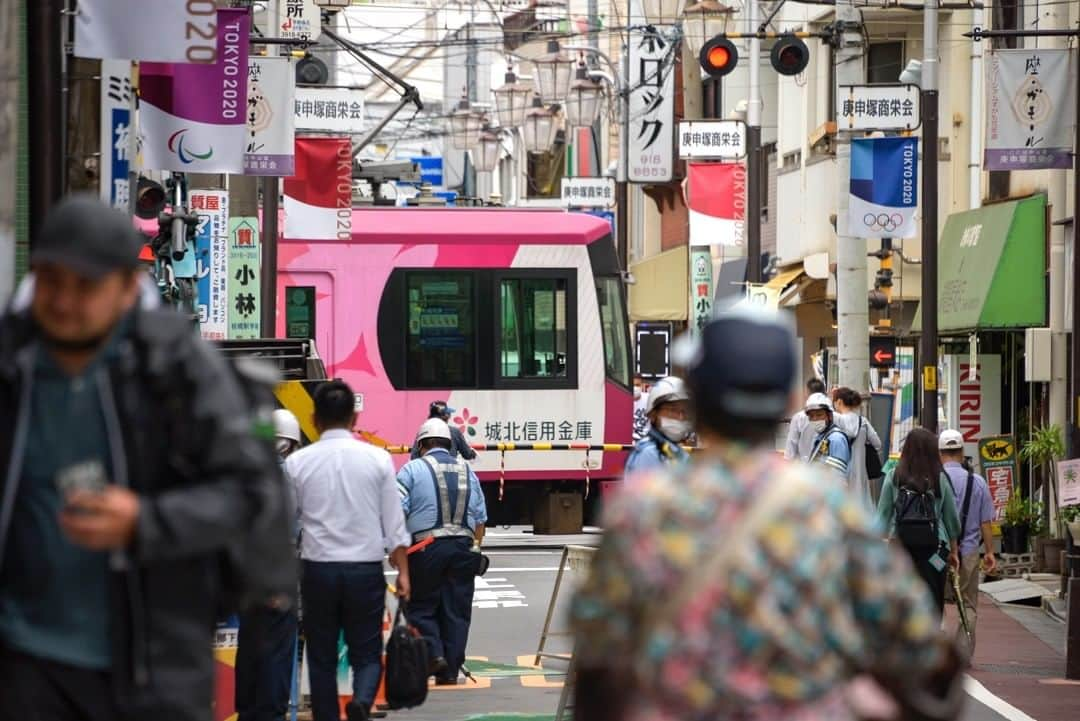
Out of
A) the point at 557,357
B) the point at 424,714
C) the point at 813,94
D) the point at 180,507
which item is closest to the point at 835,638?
the point at 180,507

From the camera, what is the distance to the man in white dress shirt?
10188 mm

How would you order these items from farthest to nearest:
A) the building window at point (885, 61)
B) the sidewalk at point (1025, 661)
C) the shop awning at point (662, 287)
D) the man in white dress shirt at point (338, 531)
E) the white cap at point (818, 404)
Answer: the shop awning at point (662, 287)
the building window at point (885, 61)
the white cap at point (818, 404)
the sidewalk at point (1025, 661)
the man in white dress shirt at point (338, 531)

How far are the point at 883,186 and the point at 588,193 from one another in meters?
21.5

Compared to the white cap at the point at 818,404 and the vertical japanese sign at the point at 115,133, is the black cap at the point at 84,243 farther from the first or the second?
the white cap at the point at 818,404

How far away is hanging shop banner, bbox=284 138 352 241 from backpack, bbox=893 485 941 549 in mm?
11341

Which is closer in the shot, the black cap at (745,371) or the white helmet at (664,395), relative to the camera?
the black cap at (745,371)

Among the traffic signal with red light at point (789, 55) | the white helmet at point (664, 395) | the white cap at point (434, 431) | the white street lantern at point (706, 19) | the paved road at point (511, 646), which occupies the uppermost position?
the white street lantern at point (706, 19)

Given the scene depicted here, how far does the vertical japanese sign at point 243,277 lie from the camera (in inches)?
848

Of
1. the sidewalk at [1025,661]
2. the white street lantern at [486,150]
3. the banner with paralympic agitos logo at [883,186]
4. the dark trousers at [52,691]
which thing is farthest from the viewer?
the white street lantern at [486,150]

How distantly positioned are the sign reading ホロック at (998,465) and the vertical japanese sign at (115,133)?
49.8 ft

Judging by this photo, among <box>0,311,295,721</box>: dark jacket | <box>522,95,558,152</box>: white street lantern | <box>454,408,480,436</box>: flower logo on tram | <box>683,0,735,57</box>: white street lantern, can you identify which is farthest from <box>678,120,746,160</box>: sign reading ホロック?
<box>0,311,295,721</box>: dark jacket

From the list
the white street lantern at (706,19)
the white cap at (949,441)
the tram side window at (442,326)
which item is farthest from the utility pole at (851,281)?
the white cap at (949,441)

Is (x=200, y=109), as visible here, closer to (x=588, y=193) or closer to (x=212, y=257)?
(x=212, y=257)

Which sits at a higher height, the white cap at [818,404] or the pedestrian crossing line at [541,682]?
the white cap at [818,404]
